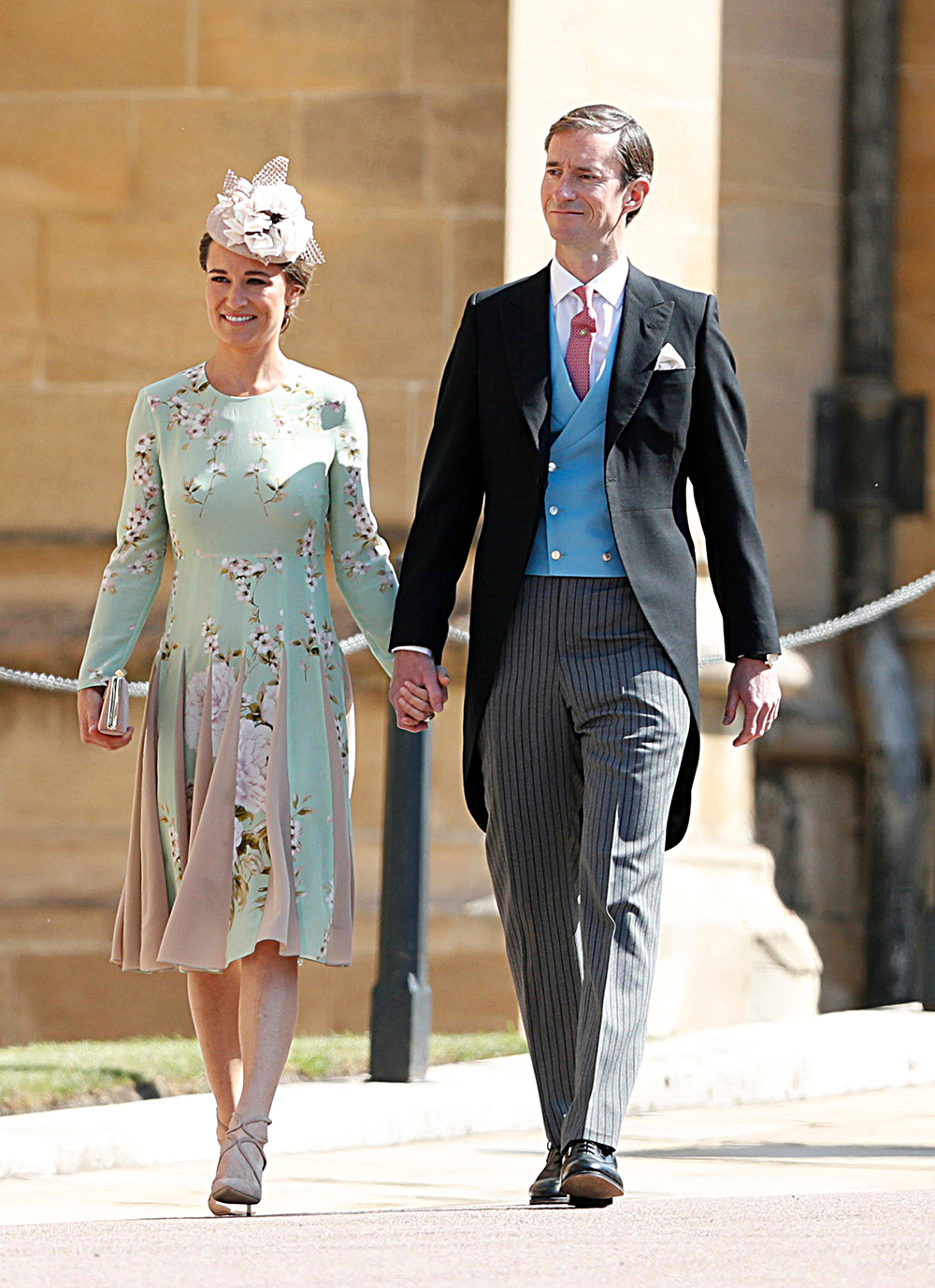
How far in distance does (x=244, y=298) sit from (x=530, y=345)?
53 cm

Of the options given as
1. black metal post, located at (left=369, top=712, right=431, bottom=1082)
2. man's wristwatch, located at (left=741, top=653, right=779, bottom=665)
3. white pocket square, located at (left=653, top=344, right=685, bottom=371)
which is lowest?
black metal post, located at (left=369, top=712, right=431, bottom=1082)

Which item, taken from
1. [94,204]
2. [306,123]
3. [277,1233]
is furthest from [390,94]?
[277,1233]

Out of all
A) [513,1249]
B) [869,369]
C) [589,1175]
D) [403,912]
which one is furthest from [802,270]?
[513,1249]

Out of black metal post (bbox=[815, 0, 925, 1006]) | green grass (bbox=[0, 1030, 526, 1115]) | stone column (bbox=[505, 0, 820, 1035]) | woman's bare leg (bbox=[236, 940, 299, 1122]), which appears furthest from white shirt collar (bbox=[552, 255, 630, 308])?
black metal post (bbox=[815, 0, 925, 1006])

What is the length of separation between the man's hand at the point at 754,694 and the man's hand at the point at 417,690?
494 mm

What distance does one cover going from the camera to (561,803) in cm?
439

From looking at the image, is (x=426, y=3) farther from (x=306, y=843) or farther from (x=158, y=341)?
(x=306, y=843)

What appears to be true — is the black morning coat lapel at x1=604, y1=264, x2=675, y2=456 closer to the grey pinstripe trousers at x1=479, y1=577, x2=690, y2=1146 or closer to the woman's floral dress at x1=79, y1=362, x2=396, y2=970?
the grey pinstripe trousers at x1=479, y1=577, x2=690, y2=1146

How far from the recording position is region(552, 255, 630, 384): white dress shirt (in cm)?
447

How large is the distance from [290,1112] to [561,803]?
51.6 inches

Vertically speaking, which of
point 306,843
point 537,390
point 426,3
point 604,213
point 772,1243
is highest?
point 426,3

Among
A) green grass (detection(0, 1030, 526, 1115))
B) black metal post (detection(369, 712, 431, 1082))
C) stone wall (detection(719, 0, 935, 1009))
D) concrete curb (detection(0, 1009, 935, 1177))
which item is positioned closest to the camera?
concrete curb (detection(0, 1009, 935, 1177))

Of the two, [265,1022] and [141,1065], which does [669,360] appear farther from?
[141,1065]

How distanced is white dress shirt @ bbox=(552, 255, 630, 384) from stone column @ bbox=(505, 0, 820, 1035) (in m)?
3.08
